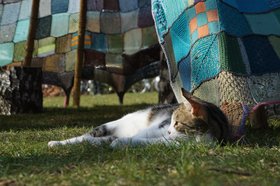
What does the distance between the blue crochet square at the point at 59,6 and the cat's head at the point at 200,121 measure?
481 cm

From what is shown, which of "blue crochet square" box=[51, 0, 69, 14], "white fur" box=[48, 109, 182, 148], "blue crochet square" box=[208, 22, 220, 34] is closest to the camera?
"white fur" box=[48, 109, 182, 148]

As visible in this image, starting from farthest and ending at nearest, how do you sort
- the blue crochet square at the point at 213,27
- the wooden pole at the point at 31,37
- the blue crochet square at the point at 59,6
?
the blue crochet square at the point at 59,6, the wooden pole at the point at 31,37, the blue crochet square at the point at 213,27

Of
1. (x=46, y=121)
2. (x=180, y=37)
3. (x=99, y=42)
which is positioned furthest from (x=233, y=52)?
(x=99, y=42)

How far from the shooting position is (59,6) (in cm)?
748

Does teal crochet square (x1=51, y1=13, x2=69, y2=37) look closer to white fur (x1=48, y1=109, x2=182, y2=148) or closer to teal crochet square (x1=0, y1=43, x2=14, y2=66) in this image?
teal crochet square (x1=0, y1=43, x2=14, y2=66)

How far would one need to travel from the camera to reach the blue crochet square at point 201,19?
151 inches

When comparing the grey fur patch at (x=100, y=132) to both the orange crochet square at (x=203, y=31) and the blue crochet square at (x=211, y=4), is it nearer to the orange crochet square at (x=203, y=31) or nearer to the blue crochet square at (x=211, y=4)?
the orange crochet square at (x=203, y=31)

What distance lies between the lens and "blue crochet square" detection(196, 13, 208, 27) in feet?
12.6

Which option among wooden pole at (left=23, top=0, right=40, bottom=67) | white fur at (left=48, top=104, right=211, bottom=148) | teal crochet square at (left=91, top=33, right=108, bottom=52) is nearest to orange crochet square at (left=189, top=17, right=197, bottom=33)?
white fur at (left=48, top=104, right=211, bottom=148)

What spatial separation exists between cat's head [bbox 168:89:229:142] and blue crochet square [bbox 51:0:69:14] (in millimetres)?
4810

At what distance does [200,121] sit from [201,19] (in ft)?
3.90

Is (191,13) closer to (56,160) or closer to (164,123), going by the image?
(164,123)

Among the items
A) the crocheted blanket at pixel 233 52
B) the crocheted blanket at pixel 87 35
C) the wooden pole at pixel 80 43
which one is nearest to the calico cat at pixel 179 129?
the crocheted blanket at pixel 233 52

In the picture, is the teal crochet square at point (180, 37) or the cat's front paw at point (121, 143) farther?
the teal crochet square at point (180, 37)
